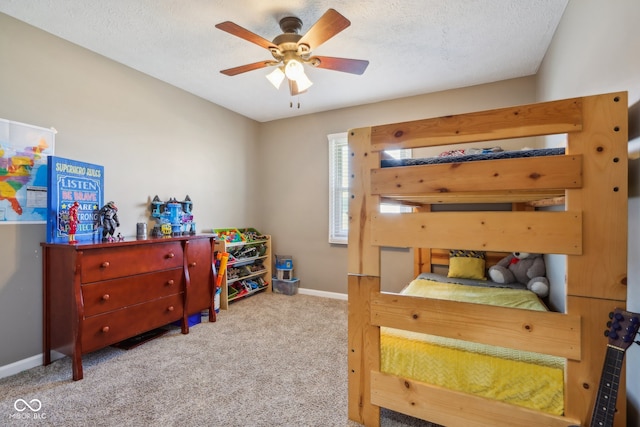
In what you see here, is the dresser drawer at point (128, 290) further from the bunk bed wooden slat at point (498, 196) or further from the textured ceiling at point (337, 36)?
the bunk bed wooden slat at point (498, 196)

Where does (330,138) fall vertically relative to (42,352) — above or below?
above

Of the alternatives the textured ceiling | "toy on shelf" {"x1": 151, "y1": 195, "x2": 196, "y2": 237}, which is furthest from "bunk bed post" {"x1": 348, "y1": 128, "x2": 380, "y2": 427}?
"toy on shelf" {"x1": 151, "y1": 195, "x2": 196, "y2": 237}

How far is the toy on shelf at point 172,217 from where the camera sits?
9.67 ft

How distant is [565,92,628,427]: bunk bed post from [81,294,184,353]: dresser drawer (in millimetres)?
2733

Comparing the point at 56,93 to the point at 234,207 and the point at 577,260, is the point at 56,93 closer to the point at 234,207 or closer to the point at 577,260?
the point at 234,207

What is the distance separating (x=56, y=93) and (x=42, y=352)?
6.70 feet

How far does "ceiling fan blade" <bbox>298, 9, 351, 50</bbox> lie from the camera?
1577 mm

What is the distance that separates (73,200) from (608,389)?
130 inches

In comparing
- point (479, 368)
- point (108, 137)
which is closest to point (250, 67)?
point (108, 137)

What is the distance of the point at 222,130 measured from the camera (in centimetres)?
380

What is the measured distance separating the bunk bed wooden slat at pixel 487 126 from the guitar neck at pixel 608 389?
809 millimetres

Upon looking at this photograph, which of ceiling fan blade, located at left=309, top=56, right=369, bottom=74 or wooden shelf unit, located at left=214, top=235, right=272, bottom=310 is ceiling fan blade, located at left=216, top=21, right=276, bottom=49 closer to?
ceiling fan blade, located at left=309, top=56, right=369, bottom=74

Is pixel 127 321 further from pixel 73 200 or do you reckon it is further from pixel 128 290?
pixel 73 200

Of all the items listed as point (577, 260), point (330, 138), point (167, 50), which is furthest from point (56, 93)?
point (577, 260)
